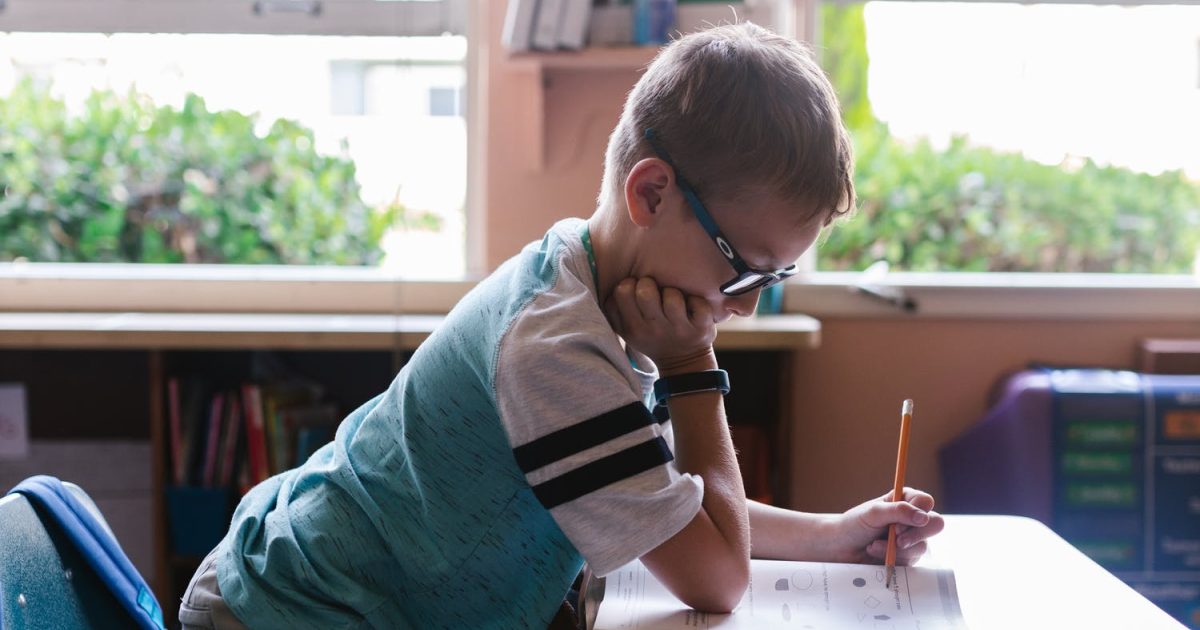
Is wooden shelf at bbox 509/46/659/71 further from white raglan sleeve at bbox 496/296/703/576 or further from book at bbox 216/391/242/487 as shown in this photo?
white raglan sleeve at bbox 496/296/703/576

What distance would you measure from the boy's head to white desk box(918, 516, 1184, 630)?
1.24 ft

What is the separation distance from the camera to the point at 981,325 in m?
2.76

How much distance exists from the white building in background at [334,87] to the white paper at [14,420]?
796 mm

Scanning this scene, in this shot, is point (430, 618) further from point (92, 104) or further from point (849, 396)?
point (92, 104)

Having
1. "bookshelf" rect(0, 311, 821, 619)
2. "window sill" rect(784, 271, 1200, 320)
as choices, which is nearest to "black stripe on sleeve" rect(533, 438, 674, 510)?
"bookshelf" rect(0, 311, 821, 619)

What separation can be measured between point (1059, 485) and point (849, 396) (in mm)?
563

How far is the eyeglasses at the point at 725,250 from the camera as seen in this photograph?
0.92 metres

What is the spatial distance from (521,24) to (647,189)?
63.1 inches

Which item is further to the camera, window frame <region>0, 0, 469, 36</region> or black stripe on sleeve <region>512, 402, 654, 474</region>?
window frame <region>0, 0, 469, 36</region>

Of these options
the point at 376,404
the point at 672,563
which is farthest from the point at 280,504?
the point at 672,563

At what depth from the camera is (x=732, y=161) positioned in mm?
901

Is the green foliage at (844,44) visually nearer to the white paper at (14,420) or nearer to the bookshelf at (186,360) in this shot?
the bookshelf at (186,360)

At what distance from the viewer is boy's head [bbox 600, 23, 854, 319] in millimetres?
903

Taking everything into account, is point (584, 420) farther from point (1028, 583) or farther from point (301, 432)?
Answer: point (301, 432)
